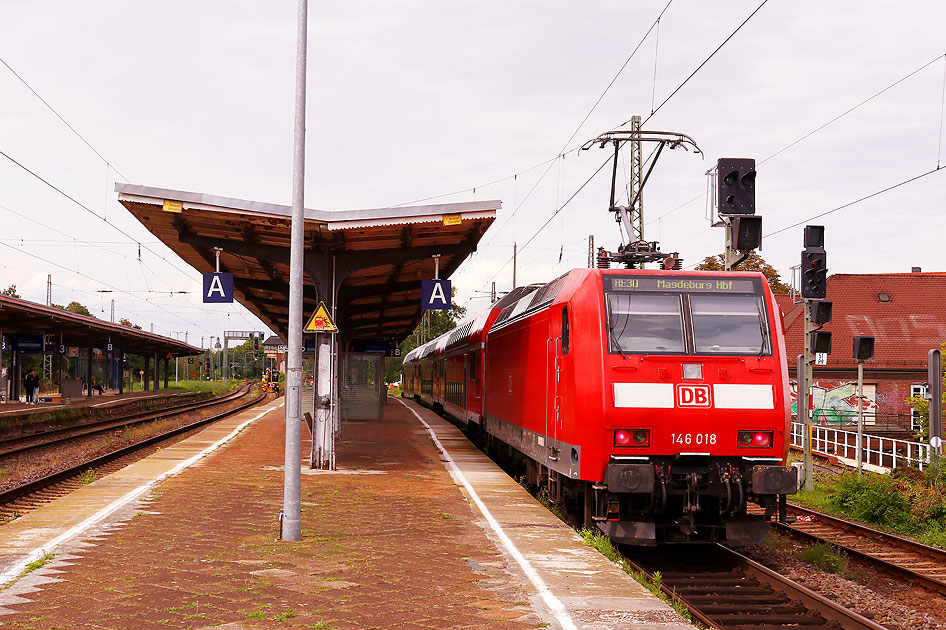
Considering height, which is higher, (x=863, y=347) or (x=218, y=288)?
(x=218, y=288)

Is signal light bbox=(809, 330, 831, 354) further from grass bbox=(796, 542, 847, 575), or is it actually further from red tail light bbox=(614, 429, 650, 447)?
red tail light bbox=(614, 429, 650, 447)

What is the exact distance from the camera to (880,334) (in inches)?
1661

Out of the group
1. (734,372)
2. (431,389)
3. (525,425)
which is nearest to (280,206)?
(525,425)

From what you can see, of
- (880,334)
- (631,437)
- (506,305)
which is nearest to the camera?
(631,437)

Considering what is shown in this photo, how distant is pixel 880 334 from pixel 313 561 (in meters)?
39.2

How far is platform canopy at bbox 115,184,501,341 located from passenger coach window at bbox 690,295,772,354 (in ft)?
15.2

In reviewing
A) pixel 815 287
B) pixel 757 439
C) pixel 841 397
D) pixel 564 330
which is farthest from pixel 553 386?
pixel 841 397

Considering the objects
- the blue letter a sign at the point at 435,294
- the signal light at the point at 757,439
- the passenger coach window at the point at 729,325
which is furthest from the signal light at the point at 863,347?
the blue letter a sign at the point at 435,294

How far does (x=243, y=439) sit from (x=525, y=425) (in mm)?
11581

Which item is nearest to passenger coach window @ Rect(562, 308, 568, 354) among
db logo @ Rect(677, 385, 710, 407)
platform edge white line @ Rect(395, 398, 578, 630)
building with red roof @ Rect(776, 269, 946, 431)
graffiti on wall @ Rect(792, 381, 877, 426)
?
db logo @ Rect(677, 385, 710, 407)

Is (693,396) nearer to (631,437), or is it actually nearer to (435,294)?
(631,437)

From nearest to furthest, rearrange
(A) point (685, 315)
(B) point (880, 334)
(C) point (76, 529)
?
(C) point (76, 529)
(A) point (685, 315)
(B) point (880, 334)

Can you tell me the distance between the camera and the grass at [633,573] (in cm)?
772

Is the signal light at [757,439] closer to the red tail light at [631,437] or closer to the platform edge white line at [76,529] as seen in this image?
the red tail light at [631,437]
